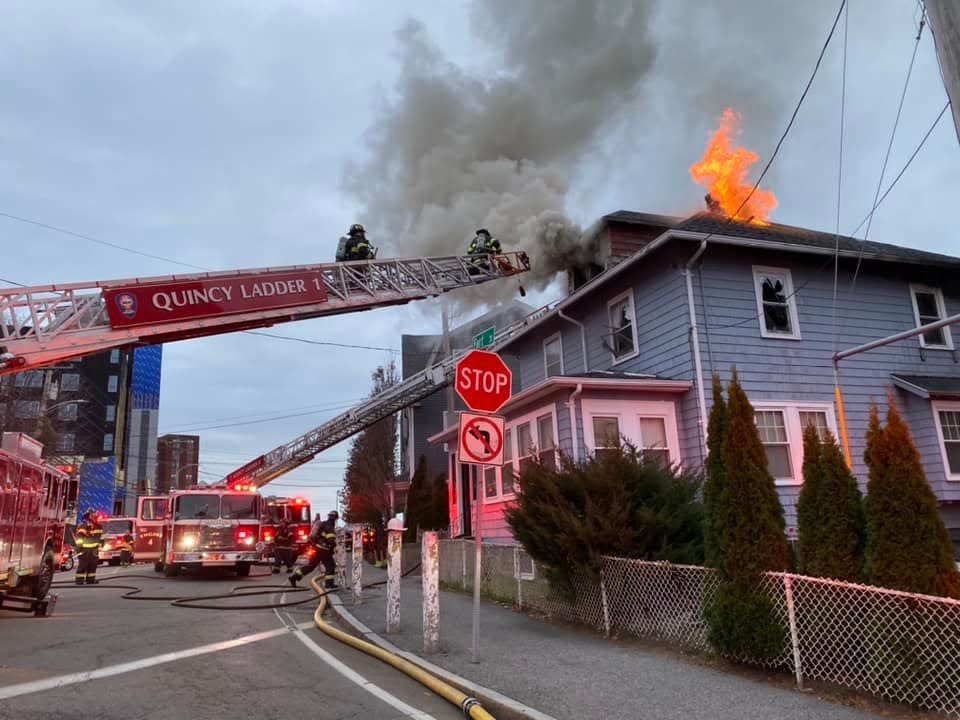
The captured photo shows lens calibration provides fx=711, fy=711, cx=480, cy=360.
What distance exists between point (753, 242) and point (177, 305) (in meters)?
10.7

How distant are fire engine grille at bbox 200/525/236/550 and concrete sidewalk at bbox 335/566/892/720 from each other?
1086 cm

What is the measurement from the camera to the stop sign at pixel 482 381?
271 inches

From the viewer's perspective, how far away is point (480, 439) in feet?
22.6

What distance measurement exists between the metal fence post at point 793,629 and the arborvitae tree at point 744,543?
14cm

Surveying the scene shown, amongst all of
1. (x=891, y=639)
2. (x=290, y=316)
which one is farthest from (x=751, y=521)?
(x=290, y=316)

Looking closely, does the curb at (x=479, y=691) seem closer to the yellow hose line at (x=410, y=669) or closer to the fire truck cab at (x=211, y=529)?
the yellow hose line at (x=410, y=669)

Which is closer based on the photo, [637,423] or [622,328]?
[637,423]

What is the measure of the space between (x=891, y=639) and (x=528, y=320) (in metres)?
15.5

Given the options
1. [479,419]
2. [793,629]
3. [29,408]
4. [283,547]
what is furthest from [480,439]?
[29,408]

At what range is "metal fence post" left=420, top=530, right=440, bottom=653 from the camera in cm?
719

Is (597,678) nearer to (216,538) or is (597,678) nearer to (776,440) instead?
(776,440)

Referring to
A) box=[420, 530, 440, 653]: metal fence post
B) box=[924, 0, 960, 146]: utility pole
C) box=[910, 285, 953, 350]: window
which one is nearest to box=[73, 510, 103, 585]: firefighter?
box=[420, 530, 440, 653]: metal fence post

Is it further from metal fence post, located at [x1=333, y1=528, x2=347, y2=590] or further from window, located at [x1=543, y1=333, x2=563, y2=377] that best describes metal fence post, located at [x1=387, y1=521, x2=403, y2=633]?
window, located at [x1=543, y1=333, x2=563, y2=377]

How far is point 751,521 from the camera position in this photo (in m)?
6.24
